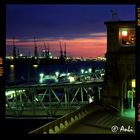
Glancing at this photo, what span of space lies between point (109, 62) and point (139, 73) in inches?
334

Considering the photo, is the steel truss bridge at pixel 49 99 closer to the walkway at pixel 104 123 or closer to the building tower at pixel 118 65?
the building tower at pixel 118 65

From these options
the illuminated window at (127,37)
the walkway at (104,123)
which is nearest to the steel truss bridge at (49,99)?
the walkway at (104,123)

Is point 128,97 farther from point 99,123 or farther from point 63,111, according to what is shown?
point 63,111

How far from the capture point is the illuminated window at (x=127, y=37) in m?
17.3

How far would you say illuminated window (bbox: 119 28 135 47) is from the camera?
17.3m

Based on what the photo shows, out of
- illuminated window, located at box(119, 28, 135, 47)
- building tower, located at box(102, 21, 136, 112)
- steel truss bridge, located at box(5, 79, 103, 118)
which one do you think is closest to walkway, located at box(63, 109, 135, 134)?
building tower, located at box(102, 21, 136, 112)

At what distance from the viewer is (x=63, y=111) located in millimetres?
29188

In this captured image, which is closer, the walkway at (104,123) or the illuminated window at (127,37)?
the walkway at (104,123)

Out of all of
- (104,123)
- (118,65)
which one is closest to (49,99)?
(118,65)

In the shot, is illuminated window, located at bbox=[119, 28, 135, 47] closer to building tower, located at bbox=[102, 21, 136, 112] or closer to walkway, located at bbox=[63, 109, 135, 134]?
building tower, located at bbox=[102, 21, 136, 112]

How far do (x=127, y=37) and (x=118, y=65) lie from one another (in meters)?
1.93

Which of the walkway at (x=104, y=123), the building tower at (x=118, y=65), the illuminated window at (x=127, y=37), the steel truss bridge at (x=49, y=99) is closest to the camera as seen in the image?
the walkway at (x=104, y=123)

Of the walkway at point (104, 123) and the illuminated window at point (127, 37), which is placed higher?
the illuminated window at point (127, 37)
